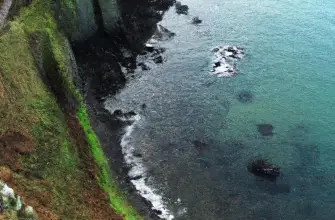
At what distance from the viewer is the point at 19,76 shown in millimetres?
41125

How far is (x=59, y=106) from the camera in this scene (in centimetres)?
4397

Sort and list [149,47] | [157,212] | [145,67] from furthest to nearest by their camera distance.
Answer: [149,47] < [145,67] < [157,212]

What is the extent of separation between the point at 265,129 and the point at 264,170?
782cm

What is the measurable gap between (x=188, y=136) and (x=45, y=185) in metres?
21.1

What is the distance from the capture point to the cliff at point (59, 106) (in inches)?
1331

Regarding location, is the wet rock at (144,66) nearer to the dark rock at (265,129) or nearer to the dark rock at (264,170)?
the dark rock at (265,129)

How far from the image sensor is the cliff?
3381 cm

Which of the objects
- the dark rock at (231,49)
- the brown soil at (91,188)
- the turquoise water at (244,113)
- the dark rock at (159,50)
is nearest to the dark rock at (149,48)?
the dark rock at (159,50)

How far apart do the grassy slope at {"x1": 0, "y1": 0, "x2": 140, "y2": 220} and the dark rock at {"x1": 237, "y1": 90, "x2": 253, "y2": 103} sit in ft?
74.1

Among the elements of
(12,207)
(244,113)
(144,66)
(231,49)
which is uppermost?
(12,207)

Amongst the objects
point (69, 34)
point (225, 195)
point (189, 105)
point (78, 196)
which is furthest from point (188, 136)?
point (69, 34)

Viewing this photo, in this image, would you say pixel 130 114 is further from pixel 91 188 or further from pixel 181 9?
pixel 181 9

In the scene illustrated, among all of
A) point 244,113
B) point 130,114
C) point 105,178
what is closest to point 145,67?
point 130,114

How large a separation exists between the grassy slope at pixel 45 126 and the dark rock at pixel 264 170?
50.8 ft
